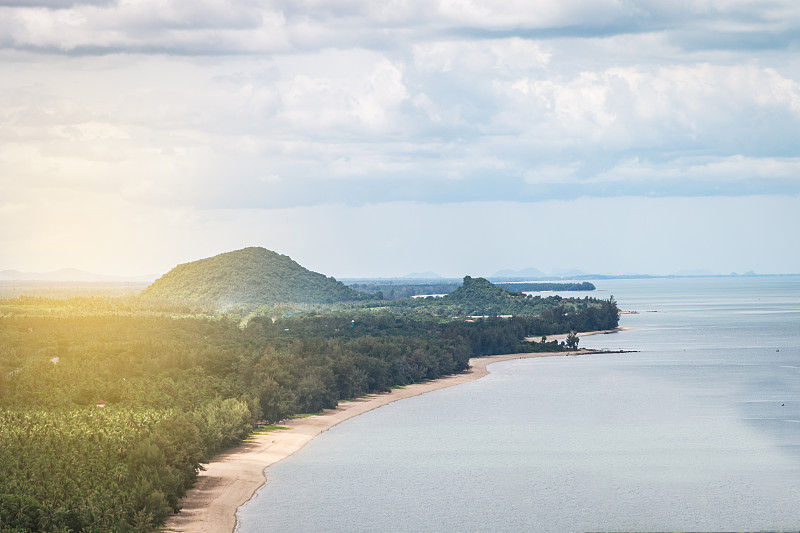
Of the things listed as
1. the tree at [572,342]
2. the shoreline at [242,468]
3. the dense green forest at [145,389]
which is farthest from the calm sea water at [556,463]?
the tree at [572,342]

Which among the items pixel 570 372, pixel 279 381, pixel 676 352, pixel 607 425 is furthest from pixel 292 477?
pixel 676 352

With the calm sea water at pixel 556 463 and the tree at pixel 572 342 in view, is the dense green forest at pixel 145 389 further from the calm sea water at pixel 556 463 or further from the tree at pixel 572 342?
the calm sea water at pixel 556 463

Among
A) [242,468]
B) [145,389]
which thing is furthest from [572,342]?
[242,468]

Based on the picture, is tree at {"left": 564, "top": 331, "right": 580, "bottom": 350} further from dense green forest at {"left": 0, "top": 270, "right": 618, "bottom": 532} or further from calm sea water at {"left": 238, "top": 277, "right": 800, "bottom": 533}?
calm sea water at {"left": 238, "top": 277, "right": 800, "bottom": 533}

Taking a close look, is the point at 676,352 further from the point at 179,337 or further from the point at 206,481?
the point at 206,481

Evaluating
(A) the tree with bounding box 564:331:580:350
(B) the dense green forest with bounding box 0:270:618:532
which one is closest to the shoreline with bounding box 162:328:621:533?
(B) the dense green forest with bounding box 0:270:618:532

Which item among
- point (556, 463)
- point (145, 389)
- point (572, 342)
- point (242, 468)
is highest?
point (145, 389)

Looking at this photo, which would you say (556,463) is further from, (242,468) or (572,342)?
(572,342)
